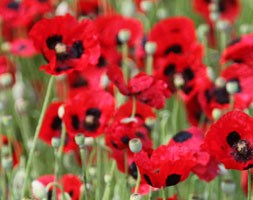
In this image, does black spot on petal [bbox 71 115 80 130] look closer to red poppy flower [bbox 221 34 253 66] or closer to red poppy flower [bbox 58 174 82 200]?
red poppy flower [bbox 58 174 82 200]

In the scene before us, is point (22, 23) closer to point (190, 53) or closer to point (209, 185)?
point (190, 53)

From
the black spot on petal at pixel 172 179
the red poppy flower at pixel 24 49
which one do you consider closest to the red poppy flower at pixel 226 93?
the black spot on petal at pixel 172 179

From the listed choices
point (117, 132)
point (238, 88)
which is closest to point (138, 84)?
point (117, 132)

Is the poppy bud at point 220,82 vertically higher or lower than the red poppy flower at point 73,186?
higher

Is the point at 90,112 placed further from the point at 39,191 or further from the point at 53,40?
the point at 39,191

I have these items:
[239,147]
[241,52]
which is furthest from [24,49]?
[239,147]

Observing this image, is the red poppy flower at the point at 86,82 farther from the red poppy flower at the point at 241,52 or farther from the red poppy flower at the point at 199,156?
the red poppy flower at the point at 199,156
